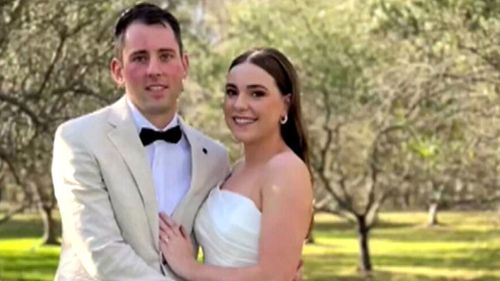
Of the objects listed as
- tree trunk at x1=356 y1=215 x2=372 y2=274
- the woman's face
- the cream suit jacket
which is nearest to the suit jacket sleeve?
the cream suit jacket

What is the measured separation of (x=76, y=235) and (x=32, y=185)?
926cm

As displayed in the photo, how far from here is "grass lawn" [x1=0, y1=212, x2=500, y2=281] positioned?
17781 millimetres

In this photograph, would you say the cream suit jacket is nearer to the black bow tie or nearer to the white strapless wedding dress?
the black bow tie

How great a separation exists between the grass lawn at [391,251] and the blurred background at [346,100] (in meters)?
0.07

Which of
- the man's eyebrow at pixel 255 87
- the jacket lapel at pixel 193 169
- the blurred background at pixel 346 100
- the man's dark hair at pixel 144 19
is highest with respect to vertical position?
the man's dark hair at pixel 144 19

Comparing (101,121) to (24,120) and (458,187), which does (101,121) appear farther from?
(458,187)

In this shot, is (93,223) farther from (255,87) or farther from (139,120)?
(255,87)

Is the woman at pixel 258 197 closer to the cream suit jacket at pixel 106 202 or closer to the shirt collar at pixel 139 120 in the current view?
the cream suit jacket at pixel 106 202

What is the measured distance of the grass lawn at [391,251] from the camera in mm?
17781

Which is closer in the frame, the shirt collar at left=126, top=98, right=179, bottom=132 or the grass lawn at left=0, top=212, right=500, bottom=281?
the shirt collar at left=126, top=98, right=179, bottom=132

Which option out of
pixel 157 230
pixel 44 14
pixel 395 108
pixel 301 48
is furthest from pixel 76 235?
pixel 301 48

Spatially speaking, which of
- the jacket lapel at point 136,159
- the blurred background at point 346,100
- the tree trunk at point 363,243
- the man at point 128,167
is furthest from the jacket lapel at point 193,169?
the tree trunk at point 363,243

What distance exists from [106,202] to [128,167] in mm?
119

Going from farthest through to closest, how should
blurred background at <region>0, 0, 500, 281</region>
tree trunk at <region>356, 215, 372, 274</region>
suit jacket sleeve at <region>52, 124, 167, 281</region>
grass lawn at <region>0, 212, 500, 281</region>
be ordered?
tree trunk at <region>356, 215, 372, 274</region> → grass lawn at <region>0, 212, 500, 281</region> → blurred background at <region>0, 0, 500, 281</region> → suit jacket sleeve at <region>52, 124, 167, 281</region>
